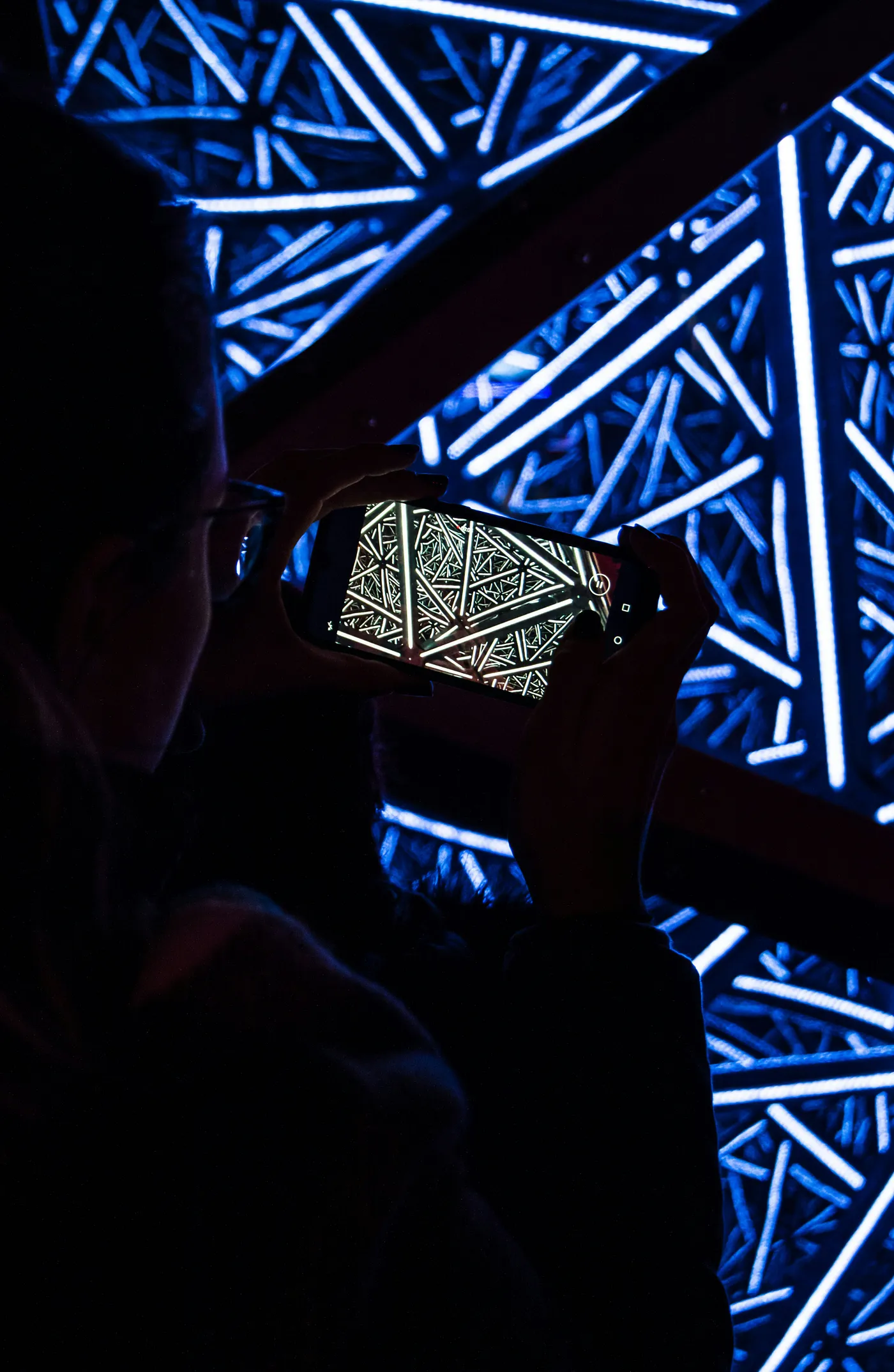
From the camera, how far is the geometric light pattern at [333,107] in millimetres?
889

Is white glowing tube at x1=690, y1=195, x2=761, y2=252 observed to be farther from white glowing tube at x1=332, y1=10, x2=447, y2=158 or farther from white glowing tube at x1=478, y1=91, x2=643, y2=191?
white glowing tube at x1=332, y1=10, x2=447, y2=158

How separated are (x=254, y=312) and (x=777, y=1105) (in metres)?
0.98

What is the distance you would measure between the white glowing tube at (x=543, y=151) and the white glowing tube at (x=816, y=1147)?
1.00 metres

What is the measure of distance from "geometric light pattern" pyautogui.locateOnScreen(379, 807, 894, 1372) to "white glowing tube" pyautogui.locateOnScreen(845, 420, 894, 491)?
500 millimetres

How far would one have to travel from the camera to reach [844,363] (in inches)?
37.6

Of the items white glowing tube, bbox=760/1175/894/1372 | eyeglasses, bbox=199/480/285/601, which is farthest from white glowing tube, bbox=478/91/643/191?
white glowing tube, bbox=760/1175/894/1372

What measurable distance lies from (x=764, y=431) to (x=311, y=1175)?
2.72 feet

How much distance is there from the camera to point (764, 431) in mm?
945

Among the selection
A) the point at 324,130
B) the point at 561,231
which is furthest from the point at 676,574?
the point at 324,130

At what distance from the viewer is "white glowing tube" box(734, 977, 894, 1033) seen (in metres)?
0.95

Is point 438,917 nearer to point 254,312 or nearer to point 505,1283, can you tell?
point 505,1283

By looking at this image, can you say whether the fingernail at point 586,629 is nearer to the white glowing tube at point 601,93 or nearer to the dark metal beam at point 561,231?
the dark metal beam at point 561,231

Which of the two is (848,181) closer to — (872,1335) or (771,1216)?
(771,1216)

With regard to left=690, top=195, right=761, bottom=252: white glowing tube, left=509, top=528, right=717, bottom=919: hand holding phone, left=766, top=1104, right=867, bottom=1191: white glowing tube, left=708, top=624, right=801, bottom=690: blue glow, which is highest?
left=690, top=195, right=761, bottom=252: white glowing tube
